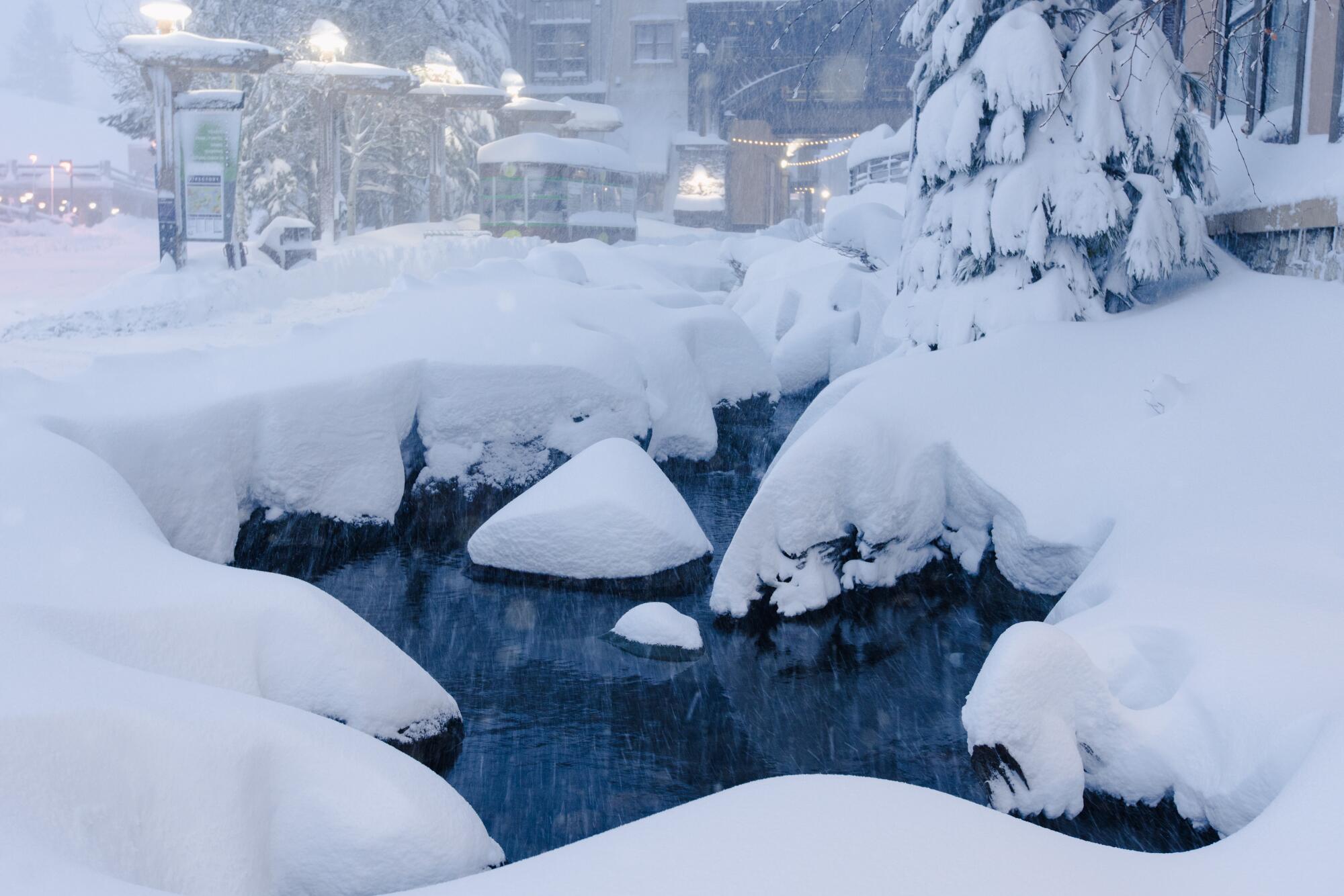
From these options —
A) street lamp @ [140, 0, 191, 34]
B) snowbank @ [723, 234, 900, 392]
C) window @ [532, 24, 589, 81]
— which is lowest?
snowbank @ [723, 234, 900, 392]

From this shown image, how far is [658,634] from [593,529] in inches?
52.5

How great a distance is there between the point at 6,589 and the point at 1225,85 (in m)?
11.6

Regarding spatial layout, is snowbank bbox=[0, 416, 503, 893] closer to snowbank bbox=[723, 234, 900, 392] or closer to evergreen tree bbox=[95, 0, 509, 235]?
snowbank bbox=[723, 234, 900, 392]

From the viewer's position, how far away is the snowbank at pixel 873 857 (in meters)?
2.72

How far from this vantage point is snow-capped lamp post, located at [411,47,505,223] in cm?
2412

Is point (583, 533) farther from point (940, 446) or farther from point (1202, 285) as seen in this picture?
point (1202, 285)

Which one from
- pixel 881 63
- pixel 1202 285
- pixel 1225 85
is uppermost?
pixel 881 63

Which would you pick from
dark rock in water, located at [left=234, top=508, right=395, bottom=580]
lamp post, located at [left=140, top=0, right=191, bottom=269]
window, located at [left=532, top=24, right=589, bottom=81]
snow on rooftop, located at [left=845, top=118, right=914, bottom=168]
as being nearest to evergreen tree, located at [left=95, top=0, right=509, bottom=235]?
lamp post, located at [left=140, top=0, right=191, bottom=269]

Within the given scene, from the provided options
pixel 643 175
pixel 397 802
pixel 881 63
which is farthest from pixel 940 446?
pixel 643 175

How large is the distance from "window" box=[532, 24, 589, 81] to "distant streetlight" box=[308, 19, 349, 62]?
2024cm

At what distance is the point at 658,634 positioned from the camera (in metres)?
7.30

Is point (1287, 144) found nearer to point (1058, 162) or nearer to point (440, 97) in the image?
point (1058, 162)

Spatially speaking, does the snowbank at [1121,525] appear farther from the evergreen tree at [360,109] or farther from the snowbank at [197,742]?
the evergreen tree at [360,109]

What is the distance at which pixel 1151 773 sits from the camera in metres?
4.59
